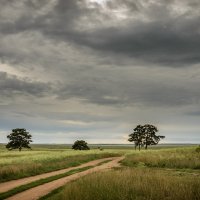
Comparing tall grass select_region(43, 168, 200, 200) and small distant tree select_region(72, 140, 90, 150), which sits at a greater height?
small distant tree select_region(72, 140, 90, 150)

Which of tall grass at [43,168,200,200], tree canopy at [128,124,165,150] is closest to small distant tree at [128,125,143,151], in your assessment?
tree canopy at [128,124,165,150]

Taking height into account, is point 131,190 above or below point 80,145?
below

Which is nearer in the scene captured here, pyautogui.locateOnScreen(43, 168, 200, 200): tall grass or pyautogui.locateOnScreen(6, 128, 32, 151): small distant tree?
pyautogui.locateOnScreen(43, 168, 200, 200): tall grass

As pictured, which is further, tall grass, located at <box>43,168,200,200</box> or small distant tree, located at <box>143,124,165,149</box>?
small distant tree, located at <box>143,124,165,149</box>

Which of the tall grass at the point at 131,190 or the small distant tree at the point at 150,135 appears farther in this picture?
the small distant tree at the point at 150,135

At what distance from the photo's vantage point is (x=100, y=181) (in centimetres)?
2069

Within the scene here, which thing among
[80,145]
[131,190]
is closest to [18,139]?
[80,145]

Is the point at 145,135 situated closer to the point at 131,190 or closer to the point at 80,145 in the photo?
the point at 80,145

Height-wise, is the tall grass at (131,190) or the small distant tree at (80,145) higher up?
the small distant tree at (80,145)

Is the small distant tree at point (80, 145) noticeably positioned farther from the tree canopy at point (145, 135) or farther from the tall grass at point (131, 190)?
the tall grass at point (131, 190)

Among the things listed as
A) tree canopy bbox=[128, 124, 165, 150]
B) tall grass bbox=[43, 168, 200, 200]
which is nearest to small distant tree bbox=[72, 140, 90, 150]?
tree canopy bbox=[128, 124, 165, 150]

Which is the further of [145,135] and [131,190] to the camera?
[145,135]

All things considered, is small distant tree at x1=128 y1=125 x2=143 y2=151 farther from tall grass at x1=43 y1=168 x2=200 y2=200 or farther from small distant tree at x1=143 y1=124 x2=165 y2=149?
tall grass at x1=43 y1=168 x2=200 y2=200

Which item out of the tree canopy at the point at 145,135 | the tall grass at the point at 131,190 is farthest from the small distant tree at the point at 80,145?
the tall grass at the point at 131,190
